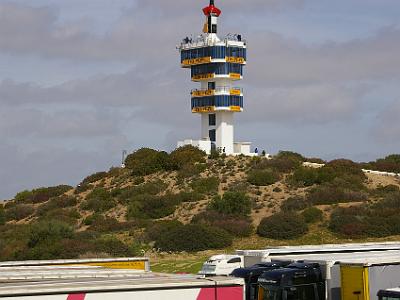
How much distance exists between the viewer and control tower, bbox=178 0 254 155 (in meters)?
91.1

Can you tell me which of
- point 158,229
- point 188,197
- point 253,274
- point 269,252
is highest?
point 188,197

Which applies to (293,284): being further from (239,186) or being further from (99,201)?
(99,201)

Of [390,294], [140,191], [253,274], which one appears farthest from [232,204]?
[390,294]

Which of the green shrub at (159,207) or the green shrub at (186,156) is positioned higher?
the green shrub at (186,156)

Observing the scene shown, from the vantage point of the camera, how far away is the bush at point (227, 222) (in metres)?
62.1

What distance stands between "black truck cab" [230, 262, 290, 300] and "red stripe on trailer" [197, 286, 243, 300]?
6.75m

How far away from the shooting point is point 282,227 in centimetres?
6081

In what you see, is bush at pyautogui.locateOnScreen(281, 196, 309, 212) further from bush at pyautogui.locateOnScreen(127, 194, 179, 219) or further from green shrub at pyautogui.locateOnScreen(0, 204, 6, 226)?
green shrub at pyautogui.locateOnScreen(0, 204, 6, 226)

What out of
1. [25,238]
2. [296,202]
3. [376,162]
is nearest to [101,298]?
[25,238]

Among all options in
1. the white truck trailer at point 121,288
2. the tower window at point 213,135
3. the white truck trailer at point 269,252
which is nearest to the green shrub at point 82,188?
the tower window at point 213,135

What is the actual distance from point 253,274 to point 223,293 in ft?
28.0

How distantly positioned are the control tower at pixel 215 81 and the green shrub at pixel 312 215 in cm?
2755

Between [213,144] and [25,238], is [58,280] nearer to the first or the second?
[25,238]

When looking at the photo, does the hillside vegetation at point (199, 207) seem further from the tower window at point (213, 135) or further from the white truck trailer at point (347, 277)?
the white truck trailer at point (347, 277)
